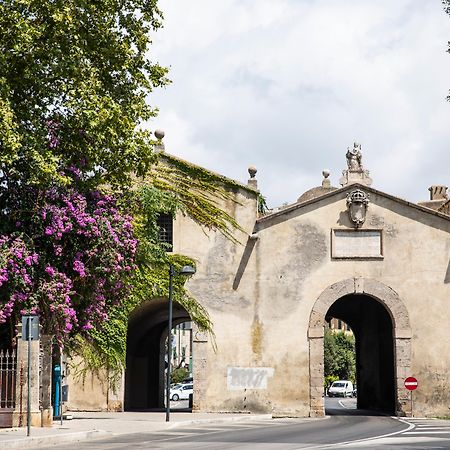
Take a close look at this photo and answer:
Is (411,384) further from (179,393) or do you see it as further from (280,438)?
(179,393)

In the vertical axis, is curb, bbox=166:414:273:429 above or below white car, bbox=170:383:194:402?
above

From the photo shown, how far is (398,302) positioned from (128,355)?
455 inches

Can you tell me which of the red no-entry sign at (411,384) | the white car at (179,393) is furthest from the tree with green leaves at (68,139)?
the white car at (179,393)

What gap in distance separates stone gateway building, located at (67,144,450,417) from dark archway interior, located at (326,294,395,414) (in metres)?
3.59

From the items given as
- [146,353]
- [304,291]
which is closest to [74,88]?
[304,291]

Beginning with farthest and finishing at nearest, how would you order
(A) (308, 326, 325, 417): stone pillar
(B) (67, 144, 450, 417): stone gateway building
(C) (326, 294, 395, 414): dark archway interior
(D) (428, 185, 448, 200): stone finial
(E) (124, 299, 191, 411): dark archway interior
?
(D) (428, 185, 448, 200): stone finial → (C) (326, 294, 395, 414): dark archway interior → (E) (124, 299, 191, 411): dark archway interior → (B) (67, 144, 450, 417): stone gateway building → (A) (308, 326, 325, 417): stone pillar

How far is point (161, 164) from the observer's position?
32031 millimetres

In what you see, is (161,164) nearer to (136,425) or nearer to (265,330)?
(265,330)

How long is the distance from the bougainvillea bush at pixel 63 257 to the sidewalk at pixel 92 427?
2710mm

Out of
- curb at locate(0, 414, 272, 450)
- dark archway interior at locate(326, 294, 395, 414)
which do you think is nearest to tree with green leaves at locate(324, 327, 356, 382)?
dark archway interior at locate(326, 294, 395, 414)

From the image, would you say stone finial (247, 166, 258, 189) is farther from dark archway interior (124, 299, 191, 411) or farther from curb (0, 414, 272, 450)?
curb (0, 414, 272, 450)

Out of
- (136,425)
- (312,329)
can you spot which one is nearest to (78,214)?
(136,425)

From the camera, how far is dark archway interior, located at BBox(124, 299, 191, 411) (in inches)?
1350

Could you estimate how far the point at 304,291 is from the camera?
31.2m
